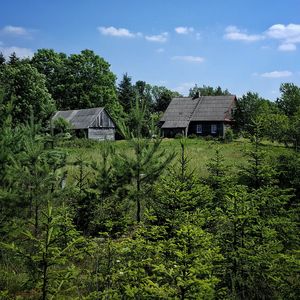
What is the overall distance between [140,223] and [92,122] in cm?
3978

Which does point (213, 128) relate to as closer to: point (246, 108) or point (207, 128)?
point (207, 128)

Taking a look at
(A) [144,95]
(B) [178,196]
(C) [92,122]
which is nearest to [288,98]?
(C) [92,122]

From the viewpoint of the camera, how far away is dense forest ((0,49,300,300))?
5.52 meters

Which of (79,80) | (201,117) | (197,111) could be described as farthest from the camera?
(79,80)

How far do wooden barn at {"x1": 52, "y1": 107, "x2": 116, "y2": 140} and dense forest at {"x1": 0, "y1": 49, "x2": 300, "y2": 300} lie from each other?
97.2 ft

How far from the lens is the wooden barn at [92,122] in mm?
46406

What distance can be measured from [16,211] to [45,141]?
9.31 feet

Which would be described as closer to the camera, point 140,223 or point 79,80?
point 140,223

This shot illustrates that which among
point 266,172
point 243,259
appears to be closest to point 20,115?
point 266,172

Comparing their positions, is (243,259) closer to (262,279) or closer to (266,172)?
(262,279)

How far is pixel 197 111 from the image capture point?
52562mm

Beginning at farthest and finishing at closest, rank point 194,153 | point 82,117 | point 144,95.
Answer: point 82,117 < point 194,153 < point 144,95

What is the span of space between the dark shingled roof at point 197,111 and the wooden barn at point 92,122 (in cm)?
→ 820

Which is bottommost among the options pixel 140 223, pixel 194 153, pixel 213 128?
pixel 140 223
